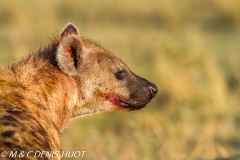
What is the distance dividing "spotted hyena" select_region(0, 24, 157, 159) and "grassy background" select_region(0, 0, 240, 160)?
1.47ft

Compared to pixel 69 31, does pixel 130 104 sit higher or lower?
lower

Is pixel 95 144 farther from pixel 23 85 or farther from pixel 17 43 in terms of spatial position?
pixel 17 43

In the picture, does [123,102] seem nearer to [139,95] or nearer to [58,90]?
[139,95]

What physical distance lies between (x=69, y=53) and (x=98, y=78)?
31 centimetres

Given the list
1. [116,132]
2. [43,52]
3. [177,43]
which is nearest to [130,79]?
[43,52]

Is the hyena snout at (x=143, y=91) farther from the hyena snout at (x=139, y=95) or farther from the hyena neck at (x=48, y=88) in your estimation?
the hyena neck at (x=48, y=88)

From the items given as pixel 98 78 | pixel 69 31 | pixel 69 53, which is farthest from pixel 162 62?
pixel 69 53

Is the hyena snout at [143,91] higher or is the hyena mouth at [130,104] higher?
the hyena snout at [143,91]

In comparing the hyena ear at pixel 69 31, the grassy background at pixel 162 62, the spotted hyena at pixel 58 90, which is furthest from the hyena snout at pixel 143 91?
the grassy background at pixel 162 62

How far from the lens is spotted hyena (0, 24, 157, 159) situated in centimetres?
452

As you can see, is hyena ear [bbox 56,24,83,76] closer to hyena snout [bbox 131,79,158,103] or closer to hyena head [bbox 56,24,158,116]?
hyena head [bbox 56,24,158,116]

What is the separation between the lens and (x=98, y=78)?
18.3ft

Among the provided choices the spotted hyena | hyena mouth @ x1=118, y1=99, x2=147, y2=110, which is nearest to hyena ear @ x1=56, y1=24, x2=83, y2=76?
the spotted hyena

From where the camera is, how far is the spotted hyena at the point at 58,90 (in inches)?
178
